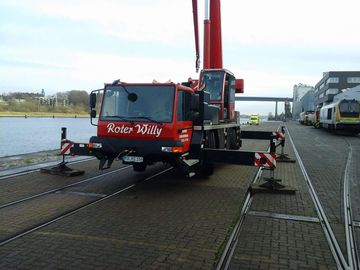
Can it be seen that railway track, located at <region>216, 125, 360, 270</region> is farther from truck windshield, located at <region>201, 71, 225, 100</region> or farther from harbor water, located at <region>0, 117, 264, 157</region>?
harbor water, located at <region>0, 117, 264, 157</region>

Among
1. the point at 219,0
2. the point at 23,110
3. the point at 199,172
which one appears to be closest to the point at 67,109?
the point at 23,110

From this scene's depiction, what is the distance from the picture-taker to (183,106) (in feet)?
30.5

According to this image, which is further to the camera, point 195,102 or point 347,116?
point 347,116

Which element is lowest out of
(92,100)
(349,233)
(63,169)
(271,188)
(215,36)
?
(349,233)

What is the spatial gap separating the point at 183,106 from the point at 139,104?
39.6 inches

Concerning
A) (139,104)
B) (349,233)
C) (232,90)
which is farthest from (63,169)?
(349,233)

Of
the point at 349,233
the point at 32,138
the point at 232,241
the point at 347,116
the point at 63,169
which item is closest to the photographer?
the point at 232,241

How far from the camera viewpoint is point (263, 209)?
7.69m

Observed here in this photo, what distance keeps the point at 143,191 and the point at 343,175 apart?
20.6 feet

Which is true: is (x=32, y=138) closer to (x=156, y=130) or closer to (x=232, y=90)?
(x=232, y=90)

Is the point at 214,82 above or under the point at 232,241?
above

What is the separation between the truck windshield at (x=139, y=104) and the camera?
29.6ft

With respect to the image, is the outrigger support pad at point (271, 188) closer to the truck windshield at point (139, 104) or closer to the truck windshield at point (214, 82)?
the truck windshield at point (139, 104)

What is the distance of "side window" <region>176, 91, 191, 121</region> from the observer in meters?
9.12
